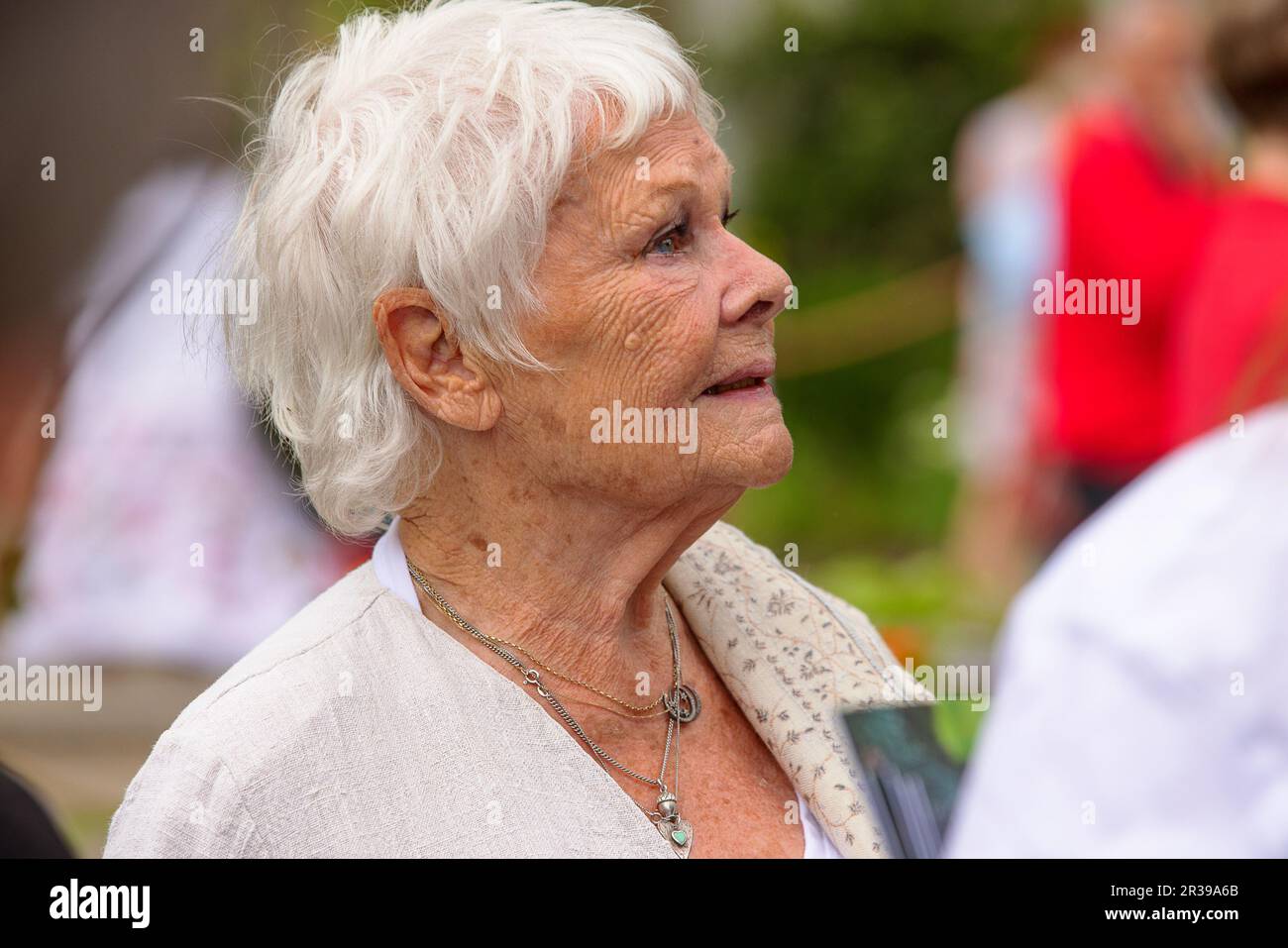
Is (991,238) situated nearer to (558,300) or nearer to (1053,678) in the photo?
(558,300)

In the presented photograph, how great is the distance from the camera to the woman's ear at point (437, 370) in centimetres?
173

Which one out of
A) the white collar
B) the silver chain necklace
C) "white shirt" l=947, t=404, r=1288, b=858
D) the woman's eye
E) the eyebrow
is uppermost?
the eyebrow

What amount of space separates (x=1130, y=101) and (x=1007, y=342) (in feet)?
3.18

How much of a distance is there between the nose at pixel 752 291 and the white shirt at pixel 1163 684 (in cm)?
91

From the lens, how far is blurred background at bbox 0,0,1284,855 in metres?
4.01

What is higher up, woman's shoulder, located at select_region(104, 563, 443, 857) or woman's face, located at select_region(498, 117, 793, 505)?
woman's face, located at select_region(498, 117, 793, 505)

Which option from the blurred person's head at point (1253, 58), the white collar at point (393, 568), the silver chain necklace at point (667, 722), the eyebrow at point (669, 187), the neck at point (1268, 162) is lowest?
the silver chain necklace at point (667, 722)

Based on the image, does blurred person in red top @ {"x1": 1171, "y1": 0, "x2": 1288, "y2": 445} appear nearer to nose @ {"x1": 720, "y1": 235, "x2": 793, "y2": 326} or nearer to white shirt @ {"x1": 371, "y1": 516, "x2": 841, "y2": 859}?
nose @ {"x1": 720, "y1": 235, "x2": 793, "y2": 326}

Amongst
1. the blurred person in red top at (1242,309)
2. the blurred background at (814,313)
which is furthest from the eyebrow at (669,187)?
the blurred background at (814,313)

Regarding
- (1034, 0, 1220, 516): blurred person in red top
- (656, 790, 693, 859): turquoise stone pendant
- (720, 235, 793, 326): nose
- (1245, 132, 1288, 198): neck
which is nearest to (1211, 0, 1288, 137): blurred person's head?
(1245, 132, 1288, 198): neck

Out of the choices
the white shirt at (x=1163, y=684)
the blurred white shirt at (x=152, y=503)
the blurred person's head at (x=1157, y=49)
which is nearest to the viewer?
the white shirt at (x=1163, y=684)

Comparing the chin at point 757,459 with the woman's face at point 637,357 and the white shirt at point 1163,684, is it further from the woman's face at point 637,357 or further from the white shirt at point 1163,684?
the white shirt at point 1163,684

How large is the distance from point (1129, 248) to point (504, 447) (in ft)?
9.81
